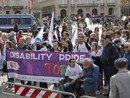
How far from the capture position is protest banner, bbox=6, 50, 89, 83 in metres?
7.57

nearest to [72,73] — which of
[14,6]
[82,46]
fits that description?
[82,46]

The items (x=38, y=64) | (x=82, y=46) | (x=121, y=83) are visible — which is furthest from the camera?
(x=82, y=46)

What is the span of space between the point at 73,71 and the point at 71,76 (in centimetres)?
16

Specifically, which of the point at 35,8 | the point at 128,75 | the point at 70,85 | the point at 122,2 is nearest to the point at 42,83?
the point at 70,85

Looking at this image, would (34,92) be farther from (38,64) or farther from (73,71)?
(38,64)

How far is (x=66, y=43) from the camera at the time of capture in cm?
873

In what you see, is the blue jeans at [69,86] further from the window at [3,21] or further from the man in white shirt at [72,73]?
the window at [3,21]

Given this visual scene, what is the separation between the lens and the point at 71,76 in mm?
7156

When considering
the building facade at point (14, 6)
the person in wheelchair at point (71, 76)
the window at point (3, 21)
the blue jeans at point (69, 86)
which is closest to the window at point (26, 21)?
the window at point (3, 21)

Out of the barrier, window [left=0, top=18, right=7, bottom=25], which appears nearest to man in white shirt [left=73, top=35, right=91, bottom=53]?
the barrier

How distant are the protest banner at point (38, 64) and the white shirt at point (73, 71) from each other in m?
0.39

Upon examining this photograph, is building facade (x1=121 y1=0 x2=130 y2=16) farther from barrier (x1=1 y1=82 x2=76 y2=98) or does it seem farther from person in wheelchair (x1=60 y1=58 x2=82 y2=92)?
barrier (x1=1 y1=82 x2=76 y2=98)

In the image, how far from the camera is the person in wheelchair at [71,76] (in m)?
6.89

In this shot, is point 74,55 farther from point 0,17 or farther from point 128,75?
point 0,17
